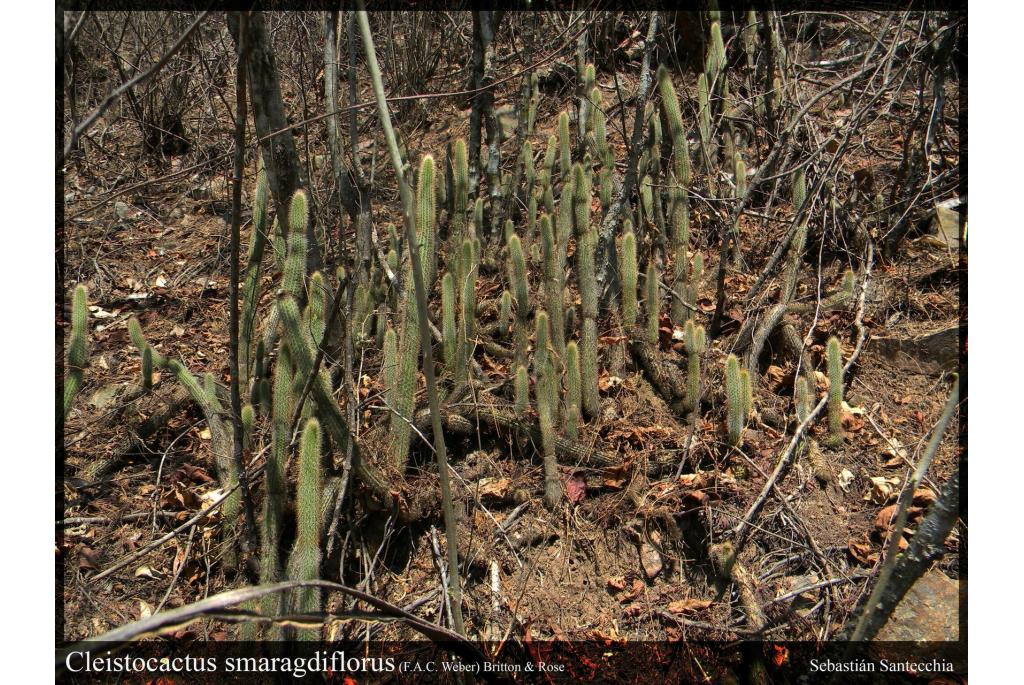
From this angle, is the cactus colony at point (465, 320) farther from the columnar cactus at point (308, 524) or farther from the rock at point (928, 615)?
the rock at point (928, 615)

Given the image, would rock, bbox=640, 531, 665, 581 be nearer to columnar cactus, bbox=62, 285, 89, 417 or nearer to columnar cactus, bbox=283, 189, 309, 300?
columnar cactus, bbox=283, 189, 309, 300

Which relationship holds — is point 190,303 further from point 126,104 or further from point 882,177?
point 882,177

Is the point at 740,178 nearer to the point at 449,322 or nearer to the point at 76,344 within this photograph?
the point at 449,322

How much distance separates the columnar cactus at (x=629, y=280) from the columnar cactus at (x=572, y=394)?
0.51 meters

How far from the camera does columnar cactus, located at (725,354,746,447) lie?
296 centimetres

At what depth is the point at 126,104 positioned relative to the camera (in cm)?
583

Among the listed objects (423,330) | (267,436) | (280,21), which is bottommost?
(267,436)

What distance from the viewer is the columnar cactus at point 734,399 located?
296cm

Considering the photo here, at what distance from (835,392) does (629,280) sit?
1.04 metres

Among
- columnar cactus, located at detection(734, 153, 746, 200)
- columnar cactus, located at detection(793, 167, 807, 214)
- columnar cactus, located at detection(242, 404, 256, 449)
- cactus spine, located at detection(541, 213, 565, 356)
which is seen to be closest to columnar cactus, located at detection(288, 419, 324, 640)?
columnar cactus, located at detection(242, 404, 256, 449)

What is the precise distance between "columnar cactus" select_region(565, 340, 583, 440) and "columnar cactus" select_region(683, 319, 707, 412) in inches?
19.9

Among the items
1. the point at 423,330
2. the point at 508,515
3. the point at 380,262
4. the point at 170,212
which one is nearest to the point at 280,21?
the point at 170,212

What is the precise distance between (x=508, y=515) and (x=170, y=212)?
3.95m

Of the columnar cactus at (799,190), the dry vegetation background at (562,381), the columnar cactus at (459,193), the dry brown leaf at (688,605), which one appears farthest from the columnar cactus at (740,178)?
the dry brown leaf at (688,605)
